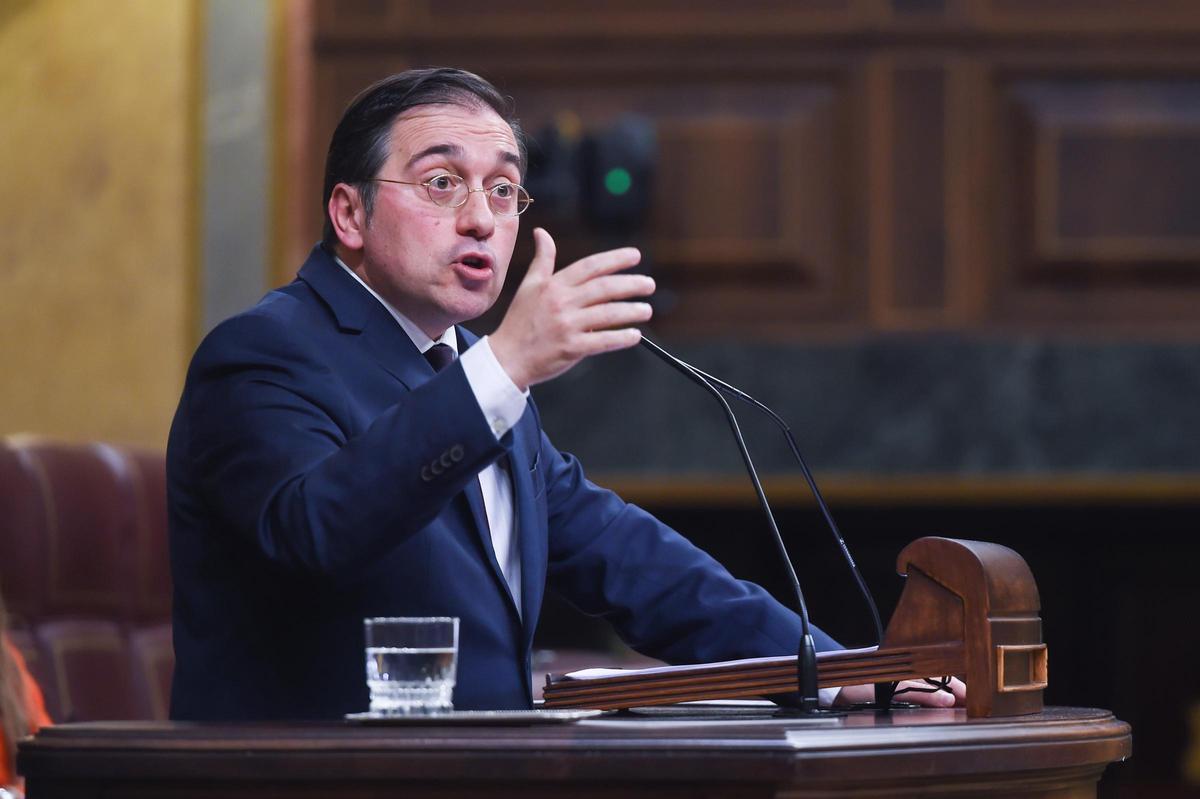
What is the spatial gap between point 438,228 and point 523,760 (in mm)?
702

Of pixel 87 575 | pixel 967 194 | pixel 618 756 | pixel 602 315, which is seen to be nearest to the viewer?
pixel 618 756

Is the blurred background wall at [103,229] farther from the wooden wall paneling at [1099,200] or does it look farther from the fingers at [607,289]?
the fingers at [607,289]

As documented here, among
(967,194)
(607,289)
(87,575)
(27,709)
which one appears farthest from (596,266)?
(967,194)

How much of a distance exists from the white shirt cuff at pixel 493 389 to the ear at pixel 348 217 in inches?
18.4

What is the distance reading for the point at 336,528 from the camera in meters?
1.34

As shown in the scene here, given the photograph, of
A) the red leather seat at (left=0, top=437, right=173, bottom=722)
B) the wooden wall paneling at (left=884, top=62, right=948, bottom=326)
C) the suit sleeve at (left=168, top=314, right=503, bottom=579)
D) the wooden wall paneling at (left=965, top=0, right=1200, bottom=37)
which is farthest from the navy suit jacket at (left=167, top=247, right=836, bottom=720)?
the wooden wall paneling at (left=965, top=0, right=1200, bottom=37)

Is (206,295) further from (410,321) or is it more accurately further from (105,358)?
(410,321)

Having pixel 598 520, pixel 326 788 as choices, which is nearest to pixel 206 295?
pixel 598 520

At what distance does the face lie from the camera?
5.63 ft

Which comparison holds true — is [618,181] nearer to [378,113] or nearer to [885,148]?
[885,148]

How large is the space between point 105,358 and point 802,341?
1.82m

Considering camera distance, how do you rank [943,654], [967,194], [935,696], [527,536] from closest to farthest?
[943,654], [935,696], [527,536], [967,194]

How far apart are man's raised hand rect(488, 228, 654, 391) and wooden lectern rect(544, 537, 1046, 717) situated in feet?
0.94

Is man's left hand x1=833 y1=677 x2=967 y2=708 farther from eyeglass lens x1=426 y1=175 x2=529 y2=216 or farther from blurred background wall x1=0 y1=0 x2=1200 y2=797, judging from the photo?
blurred background wall x1=0 y1=0 x2=1200 y2=797
